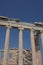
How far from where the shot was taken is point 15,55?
1109 inches

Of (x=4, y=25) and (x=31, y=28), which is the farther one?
(x=31, y=28)

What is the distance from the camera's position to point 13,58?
2772 cm

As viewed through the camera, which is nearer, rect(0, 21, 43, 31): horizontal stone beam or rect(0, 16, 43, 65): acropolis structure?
rect(0, 16, 43, 65): acropolis structure

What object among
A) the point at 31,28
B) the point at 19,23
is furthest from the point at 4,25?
the point at 31,28

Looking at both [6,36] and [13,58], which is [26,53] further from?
[6,36]

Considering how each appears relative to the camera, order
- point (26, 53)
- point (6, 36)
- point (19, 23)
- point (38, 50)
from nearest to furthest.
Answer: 1. point (6, 36)
2. point (19, 23)
3. point (38, 50)
4. point (26, 53)

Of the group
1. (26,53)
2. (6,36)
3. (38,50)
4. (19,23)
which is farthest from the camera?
(26,53)

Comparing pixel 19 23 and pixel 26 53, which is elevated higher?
pixel 19 23

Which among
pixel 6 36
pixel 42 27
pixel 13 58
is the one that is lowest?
pixel 13 58

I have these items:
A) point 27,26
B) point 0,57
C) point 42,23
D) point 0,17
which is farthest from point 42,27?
point 0,57

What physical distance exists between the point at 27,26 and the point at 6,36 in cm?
374

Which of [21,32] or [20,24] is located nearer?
[21,32]

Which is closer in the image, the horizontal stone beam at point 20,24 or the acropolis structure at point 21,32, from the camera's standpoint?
the acropolis structure at point 21,32

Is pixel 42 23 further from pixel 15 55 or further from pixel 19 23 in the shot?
pixel 15 55
